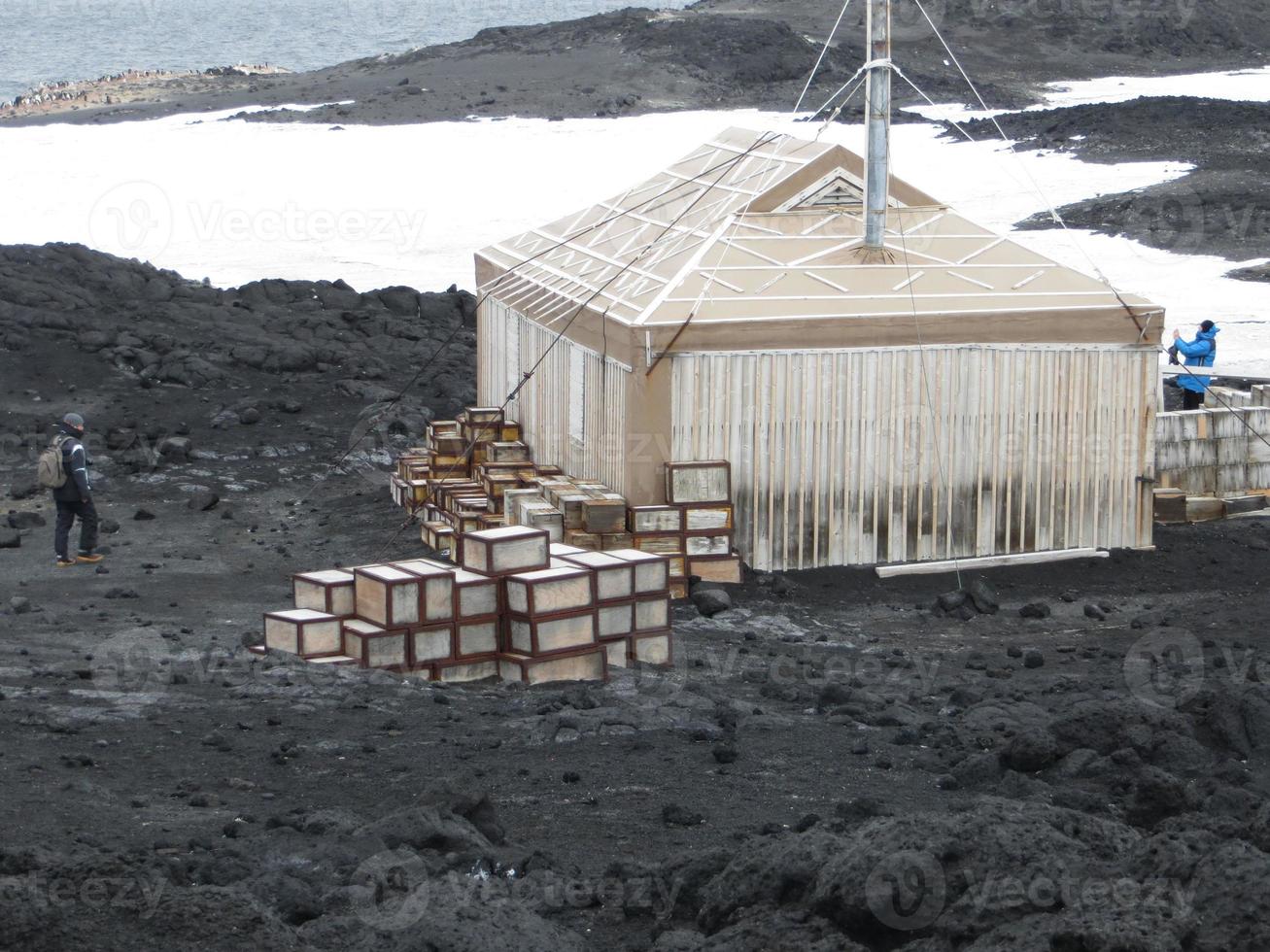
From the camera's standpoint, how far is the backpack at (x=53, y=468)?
17281 millimetres

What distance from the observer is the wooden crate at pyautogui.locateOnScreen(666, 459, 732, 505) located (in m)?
16.8

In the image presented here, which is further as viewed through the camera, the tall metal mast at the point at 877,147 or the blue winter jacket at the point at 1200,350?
the blue winter jacket at the point at 1200,350

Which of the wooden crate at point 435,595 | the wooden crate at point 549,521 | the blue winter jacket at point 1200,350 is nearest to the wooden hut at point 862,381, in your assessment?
the wooden crate at point 549,521

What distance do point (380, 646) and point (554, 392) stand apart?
20.9ft

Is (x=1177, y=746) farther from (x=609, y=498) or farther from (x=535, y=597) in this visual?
(x=609, y=498)

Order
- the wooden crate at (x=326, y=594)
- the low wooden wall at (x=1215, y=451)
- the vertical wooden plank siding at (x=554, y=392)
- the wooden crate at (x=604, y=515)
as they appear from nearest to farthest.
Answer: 1. the wooden crate at (x=326, y=594)
2. the wooden crate at (x=604, y=515)
3. the vertical wooden plank siding at (x=554, y=392)
4. the low wooden wall at (x=1215, y=451)

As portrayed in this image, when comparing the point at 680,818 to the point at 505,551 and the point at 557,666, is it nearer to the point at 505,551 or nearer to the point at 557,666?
the point at 557,666

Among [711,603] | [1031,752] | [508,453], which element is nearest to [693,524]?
[711,603]

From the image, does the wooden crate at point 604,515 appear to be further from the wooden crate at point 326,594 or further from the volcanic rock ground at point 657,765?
the wooden crate at point 326,594

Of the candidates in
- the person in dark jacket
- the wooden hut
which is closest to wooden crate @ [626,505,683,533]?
the wooden hut

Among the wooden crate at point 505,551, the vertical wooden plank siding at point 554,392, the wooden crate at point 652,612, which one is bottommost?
the wooden crate at point 652,612

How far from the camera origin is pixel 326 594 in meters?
14.0

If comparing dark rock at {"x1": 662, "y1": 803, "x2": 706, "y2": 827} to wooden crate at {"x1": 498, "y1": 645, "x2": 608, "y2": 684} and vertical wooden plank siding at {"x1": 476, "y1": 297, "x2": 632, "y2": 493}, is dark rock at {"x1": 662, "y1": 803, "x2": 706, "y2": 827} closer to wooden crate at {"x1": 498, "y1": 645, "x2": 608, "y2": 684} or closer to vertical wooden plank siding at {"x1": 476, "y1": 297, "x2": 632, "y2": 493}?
wooden crate at {"x1": 498, "y1": 645, "x2": 608, "y2": 684}

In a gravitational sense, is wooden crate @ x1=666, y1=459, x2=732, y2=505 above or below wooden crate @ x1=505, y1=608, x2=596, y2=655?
above
